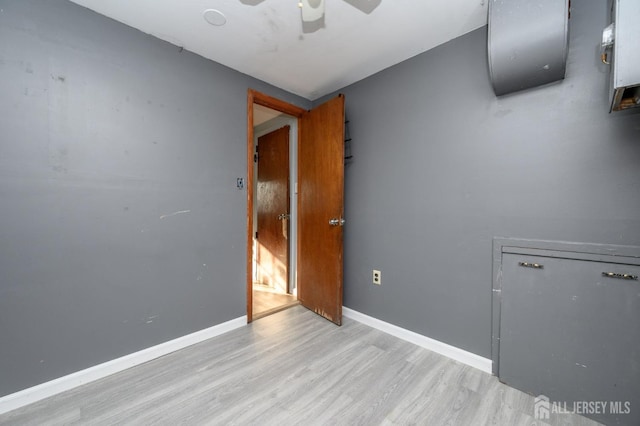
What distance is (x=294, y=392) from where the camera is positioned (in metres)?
1.49

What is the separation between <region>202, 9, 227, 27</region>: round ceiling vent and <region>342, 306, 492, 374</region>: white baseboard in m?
2.57

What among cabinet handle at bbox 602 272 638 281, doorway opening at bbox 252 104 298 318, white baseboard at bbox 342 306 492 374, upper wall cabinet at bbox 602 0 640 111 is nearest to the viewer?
upper wall cabinet at bbox 602 0 640 111

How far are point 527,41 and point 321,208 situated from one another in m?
1.80

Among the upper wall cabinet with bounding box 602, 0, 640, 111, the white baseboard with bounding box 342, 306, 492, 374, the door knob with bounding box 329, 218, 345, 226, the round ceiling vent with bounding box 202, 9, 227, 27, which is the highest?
the round ceiling vent with bounding box 202, 9, 227, 27

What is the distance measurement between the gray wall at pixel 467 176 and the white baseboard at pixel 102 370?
1.38 meters

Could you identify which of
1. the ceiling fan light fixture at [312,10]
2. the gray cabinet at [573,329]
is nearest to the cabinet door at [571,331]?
the gray cabinet at [573,329]

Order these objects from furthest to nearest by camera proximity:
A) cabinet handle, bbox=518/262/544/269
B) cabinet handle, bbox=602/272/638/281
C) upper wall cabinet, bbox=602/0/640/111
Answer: cabinet handle, bbox=518/262/544/269 < cabinet handle, bbox=602/272/638/281 < upper wall cabinet, bbox=602/0/640/111

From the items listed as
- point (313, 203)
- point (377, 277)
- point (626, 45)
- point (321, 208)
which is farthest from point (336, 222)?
point (626, 45)

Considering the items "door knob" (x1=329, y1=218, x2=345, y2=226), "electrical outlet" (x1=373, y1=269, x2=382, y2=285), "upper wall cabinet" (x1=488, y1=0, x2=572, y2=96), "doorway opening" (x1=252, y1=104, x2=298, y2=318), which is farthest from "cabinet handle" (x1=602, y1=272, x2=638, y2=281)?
"doorway opening" (x1=252, y1=104, x2=298, y2=318)

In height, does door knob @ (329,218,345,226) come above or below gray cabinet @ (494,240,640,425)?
above

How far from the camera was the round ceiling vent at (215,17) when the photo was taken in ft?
5.19

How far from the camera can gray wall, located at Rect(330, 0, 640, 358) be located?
4.37 ft

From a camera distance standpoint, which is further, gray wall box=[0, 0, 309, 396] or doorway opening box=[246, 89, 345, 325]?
doorway opening box=[246, 89, 345, 325]

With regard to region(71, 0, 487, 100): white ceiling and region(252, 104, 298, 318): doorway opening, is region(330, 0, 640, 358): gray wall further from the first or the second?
region(252, 104, 298, 318): doorway opening
